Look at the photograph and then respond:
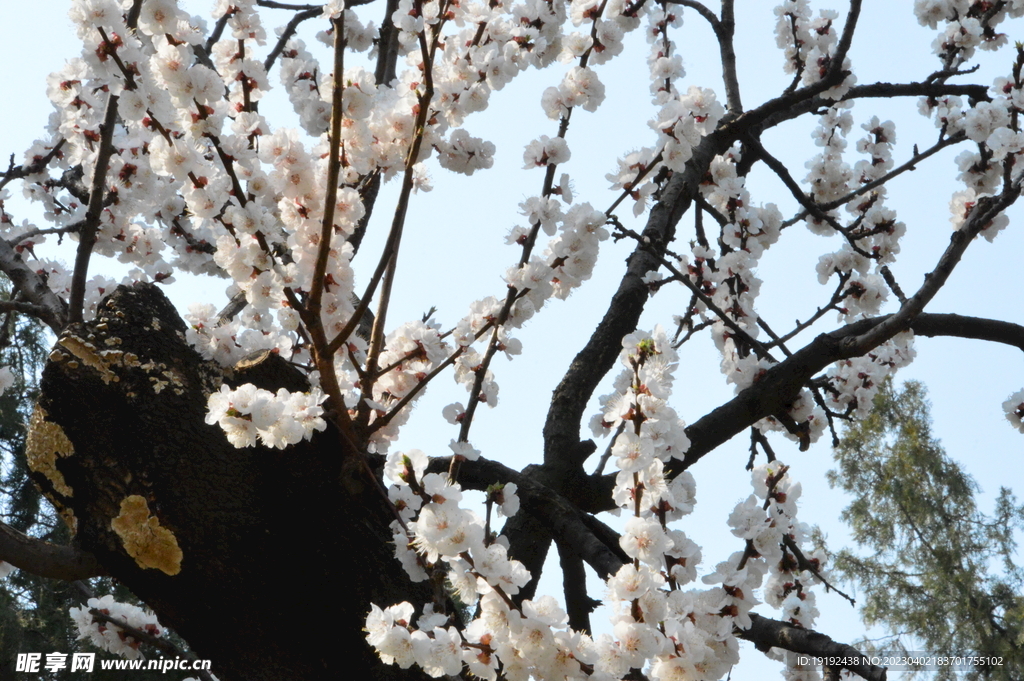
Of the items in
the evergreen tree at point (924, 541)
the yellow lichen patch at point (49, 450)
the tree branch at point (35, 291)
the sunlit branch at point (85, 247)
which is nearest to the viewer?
the yellow lichen patch at point (49, 450)

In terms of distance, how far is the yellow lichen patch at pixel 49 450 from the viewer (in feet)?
4.88

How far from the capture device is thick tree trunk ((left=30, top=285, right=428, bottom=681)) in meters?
1.40

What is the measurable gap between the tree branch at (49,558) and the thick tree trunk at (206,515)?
6cm

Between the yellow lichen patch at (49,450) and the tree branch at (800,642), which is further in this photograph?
the yellow lichen patch at (49,450)

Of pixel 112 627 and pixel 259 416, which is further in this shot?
pixel 112 627

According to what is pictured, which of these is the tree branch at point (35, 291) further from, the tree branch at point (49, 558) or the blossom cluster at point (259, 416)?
the blossom cluster at point (259, 416)

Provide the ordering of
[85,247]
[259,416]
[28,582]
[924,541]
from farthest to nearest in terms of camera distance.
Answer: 1. [924,541]
2. [28,582]
3. [85,247]
4. [259,416]

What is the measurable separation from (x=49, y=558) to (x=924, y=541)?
9.01m

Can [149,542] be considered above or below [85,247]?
below

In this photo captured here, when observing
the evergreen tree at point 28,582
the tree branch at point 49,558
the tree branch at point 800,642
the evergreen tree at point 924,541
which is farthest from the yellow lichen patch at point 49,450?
the evergreen tree at point 924,541

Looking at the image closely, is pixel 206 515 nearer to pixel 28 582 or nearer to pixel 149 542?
pixel 149 542

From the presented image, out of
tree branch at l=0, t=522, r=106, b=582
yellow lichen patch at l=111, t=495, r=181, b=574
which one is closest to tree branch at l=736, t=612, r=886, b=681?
yellow lichen patch at l=111, t=495, r=181, b=574

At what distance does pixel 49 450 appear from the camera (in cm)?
149

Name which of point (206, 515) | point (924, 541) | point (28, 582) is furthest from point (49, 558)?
point (924, 541)
